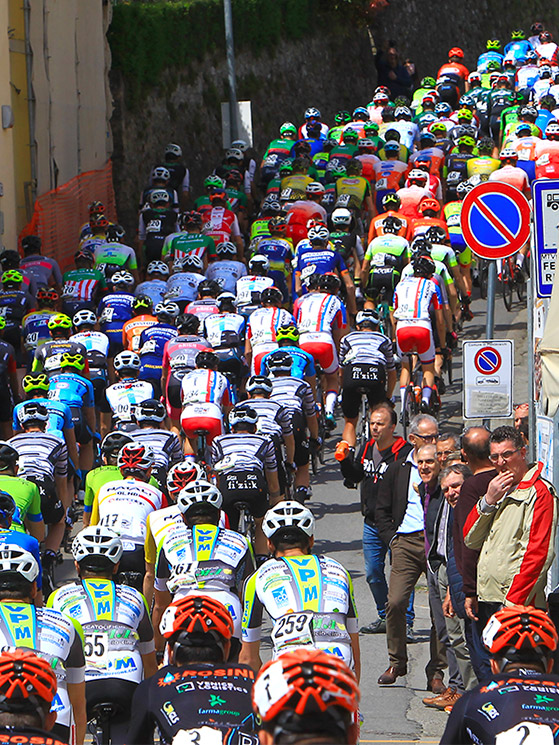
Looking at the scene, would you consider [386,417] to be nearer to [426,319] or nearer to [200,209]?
[426,319]

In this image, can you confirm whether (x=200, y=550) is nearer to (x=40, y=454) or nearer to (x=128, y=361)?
(x=40, y=454)

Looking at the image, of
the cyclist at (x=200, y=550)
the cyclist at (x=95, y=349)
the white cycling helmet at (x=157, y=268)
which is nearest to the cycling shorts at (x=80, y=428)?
the cyclist at (x=95, y=349)

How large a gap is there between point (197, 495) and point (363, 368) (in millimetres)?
6479

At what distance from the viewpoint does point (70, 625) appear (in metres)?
6.91

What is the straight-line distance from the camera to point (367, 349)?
15125 mm

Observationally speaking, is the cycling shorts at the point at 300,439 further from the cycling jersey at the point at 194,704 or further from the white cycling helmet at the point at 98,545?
the cycling jersey at the point at 194,704

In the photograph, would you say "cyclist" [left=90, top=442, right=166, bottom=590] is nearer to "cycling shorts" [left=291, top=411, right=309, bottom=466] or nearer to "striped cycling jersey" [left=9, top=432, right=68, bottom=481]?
"striped cycling jersey" [left=9, top=432, right=68, bottom=481]

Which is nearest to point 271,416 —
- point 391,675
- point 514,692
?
point 391,675

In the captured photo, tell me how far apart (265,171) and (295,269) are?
716 centimetres

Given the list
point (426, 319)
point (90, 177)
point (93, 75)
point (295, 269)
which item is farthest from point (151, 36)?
point (426, 319)

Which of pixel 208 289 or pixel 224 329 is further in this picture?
pixel 208 289

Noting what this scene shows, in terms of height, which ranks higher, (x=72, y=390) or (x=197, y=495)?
(x=72, y=390)

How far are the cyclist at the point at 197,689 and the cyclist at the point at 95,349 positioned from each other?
10486 millimetres

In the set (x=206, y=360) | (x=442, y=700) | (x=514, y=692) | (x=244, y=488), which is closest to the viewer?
(x=514, y=692)
